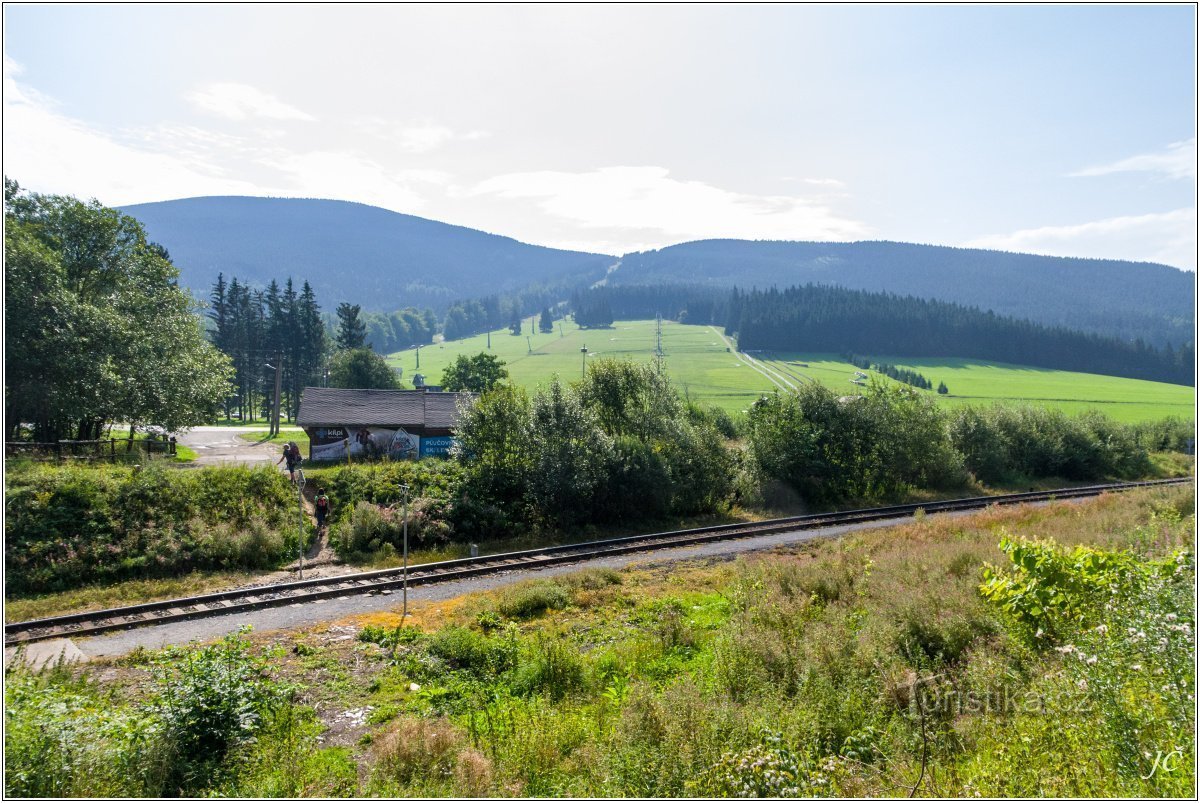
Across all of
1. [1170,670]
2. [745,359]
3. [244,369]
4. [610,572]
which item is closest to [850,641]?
[1170,670]

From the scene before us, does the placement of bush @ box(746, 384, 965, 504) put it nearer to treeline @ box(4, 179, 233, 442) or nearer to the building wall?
the building wall

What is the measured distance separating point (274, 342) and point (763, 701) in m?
93.8

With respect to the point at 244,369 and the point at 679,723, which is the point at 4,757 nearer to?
the point at 679,723

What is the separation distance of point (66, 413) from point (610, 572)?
27.4 m

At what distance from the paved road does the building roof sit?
4.29m

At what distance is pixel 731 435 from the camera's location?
183 feet

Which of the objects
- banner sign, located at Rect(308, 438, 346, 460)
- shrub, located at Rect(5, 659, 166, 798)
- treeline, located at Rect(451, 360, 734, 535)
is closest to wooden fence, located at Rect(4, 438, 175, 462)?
banner sign, located at Rect(308, 438, 346, 460)

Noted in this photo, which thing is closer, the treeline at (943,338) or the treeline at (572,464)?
the treeline at (572,464)

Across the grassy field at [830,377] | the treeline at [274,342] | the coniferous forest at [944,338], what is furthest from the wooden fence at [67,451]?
the coniferous forest at [944,338]

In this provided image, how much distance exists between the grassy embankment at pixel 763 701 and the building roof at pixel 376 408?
92.8 ft

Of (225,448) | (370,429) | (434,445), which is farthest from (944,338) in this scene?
(225,448)

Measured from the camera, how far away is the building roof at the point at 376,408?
4197 cm

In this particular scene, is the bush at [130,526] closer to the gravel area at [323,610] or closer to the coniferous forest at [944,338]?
the gravel area at [323,610]

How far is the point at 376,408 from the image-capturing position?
43875 mm
